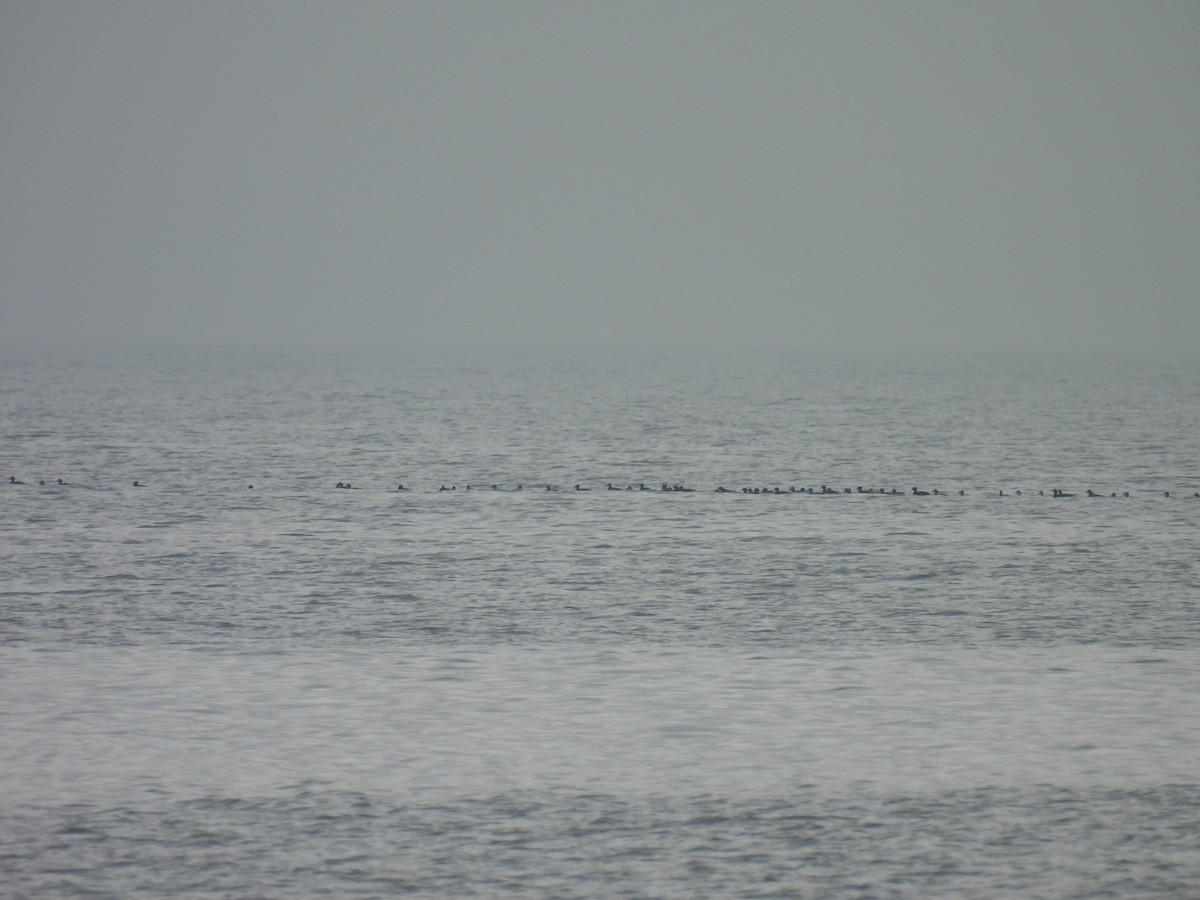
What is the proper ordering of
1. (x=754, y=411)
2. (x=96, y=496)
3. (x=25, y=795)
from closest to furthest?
(x=25, y=795), (x=96, y=496), (x=754, y=411)

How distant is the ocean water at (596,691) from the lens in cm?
1558

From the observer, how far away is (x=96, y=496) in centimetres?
5138

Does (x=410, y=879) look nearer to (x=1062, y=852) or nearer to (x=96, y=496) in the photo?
(x=1062, y=852)

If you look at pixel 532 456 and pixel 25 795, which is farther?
pixel 532 456

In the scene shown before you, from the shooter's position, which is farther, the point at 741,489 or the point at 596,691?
the point at 741,489

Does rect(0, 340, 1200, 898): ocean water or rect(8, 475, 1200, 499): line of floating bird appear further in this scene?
rect(8, 475, 1200, 499): line of floating bird

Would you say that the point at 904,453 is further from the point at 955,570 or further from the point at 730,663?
the point at 730,663

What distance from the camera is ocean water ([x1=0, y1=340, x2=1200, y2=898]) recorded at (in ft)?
51.1

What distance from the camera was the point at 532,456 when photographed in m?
70.4

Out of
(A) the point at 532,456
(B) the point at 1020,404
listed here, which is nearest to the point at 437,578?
(A) the point at 532,456

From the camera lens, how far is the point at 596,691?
22828 millimetres

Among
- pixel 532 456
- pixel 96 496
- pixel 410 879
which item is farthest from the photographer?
pixel 532 456

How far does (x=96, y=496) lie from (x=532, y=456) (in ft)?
76.8

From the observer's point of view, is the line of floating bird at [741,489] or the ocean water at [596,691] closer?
the ocean water at [596,691]
